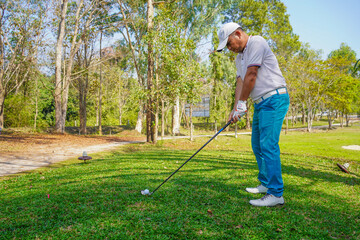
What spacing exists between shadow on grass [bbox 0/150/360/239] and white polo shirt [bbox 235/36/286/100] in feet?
5.15

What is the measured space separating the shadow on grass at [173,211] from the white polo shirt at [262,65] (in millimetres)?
1571

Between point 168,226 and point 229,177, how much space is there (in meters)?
2.57

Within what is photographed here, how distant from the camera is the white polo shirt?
3.21m

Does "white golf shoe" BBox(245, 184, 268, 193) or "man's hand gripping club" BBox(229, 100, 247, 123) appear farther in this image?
"white golf shoe" BBox(245, 184, 268, 193)

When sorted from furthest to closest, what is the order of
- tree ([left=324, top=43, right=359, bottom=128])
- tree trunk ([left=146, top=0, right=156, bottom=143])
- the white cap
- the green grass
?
tree ([left=324, top=43, right=359, bottom=128]) < tree trunk ([left=146, top=0, right=156, bottom=143]) < the white cap < the green grass

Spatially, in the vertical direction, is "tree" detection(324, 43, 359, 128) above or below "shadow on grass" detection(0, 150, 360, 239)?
above

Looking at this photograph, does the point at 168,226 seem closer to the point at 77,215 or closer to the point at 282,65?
→ the point at 77,215

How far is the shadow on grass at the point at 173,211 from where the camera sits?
2457 millimetres

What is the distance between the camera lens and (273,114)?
10.6 feet

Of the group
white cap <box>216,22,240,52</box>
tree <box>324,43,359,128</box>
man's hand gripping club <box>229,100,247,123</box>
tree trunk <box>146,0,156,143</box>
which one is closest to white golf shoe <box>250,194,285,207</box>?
man's hand gripping club <box>229,100,247,123</box>

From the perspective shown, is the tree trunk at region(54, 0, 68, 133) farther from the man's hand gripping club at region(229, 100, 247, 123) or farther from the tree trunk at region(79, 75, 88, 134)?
the man's hand gripping club at region(229, 100, 247, 123)

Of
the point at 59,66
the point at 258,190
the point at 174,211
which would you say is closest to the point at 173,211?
the point at 174,211

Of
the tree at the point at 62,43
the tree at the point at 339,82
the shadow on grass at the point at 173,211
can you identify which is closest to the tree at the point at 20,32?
the tree at the point at 62,43

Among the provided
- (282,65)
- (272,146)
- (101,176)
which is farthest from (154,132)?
(282,65)
